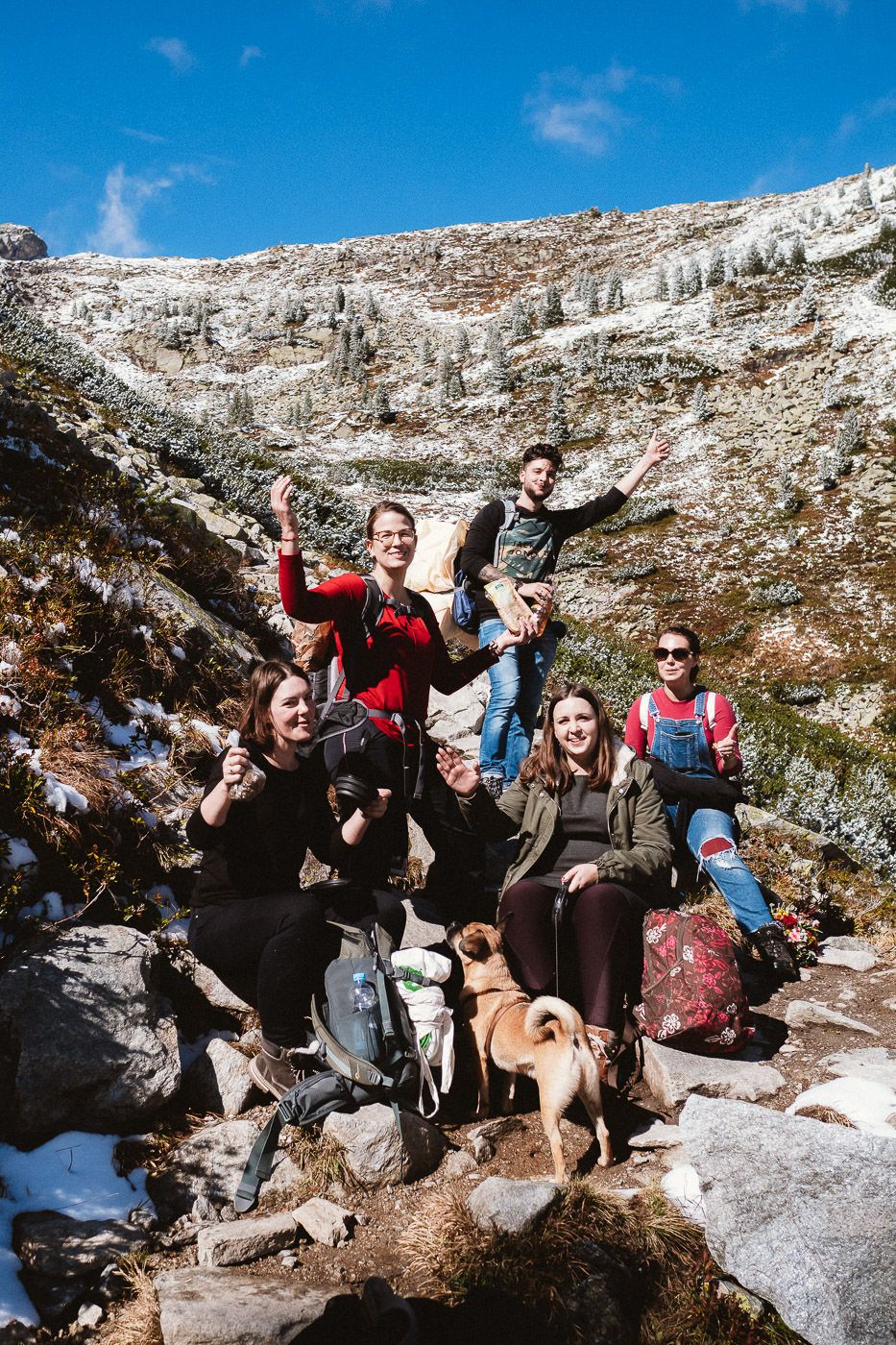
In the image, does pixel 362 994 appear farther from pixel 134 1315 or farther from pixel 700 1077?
pixel 700 1077

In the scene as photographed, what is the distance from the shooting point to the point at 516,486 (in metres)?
24.2

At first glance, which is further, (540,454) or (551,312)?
(551,312)

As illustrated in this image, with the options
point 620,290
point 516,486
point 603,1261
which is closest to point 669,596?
point 516,486

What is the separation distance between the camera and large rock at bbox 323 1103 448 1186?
10.5ft

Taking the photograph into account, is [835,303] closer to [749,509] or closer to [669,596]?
[749,509]

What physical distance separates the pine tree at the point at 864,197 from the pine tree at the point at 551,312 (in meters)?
18.1

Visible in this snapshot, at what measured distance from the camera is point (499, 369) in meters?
36.7

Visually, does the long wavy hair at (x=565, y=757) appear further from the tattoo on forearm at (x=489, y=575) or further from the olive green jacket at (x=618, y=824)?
the tattoo on forearm at (x=489, y=575)

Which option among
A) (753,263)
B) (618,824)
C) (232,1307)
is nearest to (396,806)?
(618,824)

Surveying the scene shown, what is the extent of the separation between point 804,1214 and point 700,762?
9.64 feet

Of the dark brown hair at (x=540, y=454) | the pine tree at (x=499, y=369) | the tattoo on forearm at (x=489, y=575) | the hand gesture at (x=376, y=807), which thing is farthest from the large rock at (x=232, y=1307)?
the pine tree at (x=499, y=369)

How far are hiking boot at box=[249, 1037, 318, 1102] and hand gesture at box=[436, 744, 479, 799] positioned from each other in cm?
146

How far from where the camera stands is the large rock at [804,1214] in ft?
7.77

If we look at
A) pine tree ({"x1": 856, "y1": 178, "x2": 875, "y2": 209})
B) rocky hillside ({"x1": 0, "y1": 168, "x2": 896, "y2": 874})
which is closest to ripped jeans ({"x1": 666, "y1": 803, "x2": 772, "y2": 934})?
rocky hillside ({"x1": 0, "y1": 168, "x2": 896, "y2": 874})
